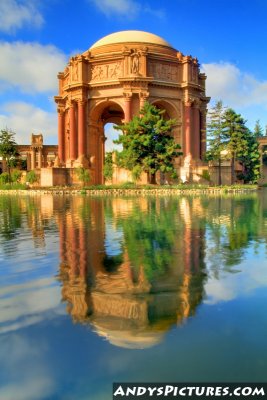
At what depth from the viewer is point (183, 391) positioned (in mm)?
2871

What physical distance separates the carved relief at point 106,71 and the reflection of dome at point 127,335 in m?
48.5

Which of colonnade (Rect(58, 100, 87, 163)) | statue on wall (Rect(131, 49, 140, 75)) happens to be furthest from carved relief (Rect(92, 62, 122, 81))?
colonnade (Rect(58, 100, 87, 163))

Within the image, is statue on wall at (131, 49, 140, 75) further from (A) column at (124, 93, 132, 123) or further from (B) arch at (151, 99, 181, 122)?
(B) arch at (151, 99, 181, 122)

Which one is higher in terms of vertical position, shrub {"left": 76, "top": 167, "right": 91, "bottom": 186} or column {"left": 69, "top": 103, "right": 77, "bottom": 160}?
column {"left": 69, "top": 103, "right": 77, "bottom": 160}

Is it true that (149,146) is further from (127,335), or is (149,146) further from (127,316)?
(127,335)

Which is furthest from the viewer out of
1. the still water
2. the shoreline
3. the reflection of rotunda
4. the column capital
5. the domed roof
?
the domed roof

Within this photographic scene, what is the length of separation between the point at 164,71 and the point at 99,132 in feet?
43.6

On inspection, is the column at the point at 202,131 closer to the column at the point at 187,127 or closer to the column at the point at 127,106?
the column at the point at 187,127

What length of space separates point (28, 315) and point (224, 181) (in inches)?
1882

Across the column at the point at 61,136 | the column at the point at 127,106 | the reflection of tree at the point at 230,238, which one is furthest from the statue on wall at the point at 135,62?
the reflection of tree at the point at 230,238

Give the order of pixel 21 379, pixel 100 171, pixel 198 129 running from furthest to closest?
1. pixel 100 171
2. pixel 198 129
3. pixel 21 379

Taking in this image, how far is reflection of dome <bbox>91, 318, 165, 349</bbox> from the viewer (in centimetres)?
363

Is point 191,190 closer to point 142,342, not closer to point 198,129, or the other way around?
point 198,129

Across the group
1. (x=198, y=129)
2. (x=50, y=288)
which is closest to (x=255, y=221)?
(x=50, y=288)
